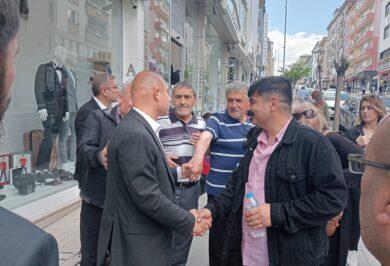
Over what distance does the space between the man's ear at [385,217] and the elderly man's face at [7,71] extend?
1.14 meters

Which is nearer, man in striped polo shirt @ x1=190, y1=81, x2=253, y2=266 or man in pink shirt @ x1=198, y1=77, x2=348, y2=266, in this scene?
man in pink shirt @ x1=198, y1=77, x2=348, y2=266

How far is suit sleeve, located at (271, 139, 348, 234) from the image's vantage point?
7.64 feet

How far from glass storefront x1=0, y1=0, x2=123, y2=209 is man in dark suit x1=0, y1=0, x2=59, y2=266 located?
480 centimetres

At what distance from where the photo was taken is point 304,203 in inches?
92.4

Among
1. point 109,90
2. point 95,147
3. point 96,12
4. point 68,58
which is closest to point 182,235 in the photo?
point 95,147

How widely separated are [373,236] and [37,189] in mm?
5471

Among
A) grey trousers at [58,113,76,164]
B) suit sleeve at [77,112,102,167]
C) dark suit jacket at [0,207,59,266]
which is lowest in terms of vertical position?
grey trousers at [58,113,76,164]

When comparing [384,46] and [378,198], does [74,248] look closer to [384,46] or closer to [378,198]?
[378,198]

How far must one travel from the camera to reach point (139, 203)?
7.77 feet

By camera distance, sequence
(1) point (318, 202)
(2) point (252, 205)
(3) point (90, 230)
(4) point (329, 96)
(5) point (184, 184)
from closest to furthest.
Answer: (1) point (318, 202) → (2) point (252, 205) → (5) point (184, 184) → (3) point (90, 230) → (4) point (329, 96)

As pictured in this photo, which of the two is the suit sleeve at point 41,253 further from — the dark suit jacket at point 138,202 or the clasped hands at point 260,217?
the clasped hands at point 260,217

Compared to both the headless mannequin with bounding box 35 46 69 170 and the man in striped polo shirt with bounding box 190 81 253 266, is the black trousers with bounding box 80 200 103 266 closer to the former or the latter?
the man in striped polo shirt with bounding box 190 81 253 266

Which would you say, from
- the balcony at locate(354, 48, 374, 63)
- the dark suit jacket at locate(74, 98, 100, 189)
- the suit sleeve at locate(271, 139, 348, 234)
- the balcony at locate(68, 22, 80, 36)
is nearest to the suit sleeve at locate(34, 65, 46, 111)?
the balcony at locate(68, 22, 80, 36)

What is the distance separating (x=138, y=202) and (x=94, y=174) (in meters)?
1.29
